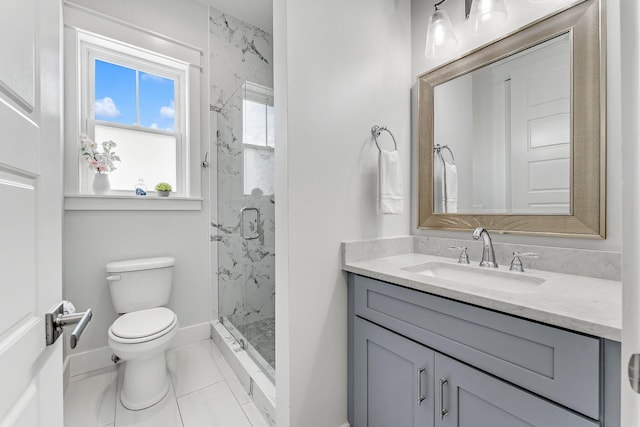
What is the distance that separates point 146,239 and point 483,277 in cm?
224

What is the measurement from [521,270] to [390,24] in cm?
148

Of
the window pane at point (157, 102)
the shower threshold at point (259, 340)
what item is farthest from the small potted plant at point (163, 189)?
the shower threshold at point (259, 340)

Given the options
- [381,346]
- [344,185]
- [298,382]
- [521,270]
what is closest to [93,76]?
[344,185]

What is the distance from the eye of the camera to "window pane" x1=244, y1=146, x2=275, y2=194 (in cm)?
201

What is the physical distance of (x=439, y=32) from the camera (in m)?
1.43

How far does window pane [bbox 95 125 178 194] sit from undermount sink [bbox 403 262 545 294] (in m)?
2.07

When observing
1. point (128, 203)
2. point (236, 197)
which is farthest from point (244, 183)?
point (128, 203)

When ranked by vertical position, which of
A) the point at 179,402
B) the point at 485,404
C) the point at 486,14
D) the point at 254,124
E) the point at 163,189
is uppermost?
the point at 486,14

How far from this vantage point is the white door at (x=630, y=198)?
0.33m

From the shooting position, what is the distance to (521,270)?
1182mm

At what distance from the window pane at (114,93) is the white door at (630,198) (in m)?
2.65

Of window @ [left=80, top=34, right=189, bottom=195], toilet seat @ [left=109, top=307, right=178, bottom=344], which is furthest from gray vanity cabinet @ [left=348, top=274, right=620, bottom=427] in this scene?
window @ [left=80, top=34, right=189, bottom=195]

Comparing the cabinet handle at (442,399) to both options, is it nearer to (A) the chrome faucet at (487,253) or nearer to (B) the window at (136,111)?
(A) the chrome faucet at (487,253)

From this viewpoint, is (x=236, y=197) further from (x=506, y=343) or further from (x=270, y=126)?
(x=506, y=343)
